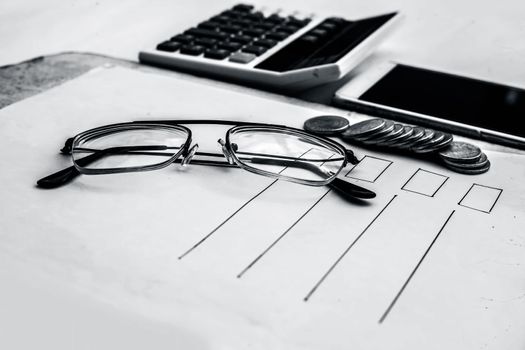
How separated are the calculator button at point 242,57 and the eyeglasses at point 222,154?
0.15m

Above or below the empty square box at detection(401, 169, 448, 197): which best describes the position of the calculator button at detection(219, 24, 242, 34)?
above

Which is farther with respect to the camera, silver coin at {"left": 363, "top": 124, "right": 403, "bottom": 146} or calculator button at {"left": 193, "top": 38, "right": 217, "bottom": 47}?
calculator button at {"left": 193, "top": 38, "right": 217, "bottom": 47}

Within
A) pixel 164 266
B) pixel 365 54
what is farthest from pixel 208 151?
pixel 365 54

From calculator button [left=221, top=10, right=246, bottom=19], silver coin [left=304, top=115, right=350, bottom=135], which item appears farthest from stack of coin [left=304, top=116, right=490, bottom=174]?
calculator button [left=221, top=10, right=246, bottom=19]

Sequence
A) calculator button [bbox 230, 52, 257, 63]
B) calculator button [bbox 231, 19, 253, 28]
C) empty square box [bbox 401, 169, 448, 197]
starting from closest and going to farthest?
empty square box [bbox 401, 169, 448, 197] → calculator button [bbox 230, 52, 257, 63] → calculator button [bbox 231, 19, 253, 28]

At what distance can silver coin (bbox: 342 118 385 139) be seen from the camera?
0.62 metres

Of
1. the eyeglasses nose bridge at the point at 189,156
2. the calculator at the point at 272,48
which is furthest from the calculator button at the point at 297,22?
the eyeglasses nose bridge at the point at 189,156

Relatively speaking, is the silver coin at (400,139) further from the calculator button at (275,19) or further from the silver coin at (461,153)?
the calculator button at (275,19)

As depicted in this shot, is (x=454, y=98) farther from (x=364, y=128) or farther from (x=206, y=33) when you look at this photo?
(x=206, y=33)

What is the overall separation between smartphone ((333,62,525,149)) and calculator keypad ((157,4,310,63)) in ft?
0.43

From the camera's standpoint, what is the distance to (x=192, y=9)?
980 mm

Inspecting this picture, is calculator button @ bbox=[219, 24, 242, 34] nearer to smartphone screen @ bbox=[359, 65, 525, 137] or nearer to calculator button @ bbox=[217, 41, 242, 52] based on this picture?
calculator button @ bbox=[217, 41, 242, 52]

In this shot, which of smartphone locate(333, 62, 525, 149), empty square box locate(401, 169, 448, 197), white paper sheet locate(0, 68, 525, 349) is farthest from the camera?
smartphone locate(333, 62, 525, 149)

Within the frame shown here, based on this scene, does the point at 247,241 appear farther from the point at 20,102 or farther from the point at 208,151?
the point at 20,102
